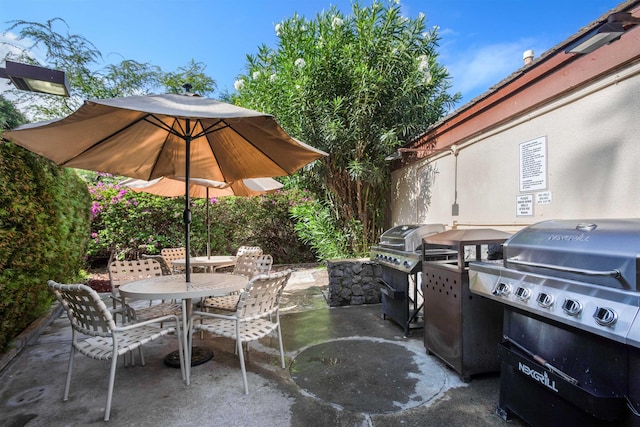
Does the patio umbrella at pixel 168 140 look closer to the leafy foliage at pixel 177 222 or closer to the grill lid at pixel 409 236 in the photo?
the grill lid at pixel 409 236

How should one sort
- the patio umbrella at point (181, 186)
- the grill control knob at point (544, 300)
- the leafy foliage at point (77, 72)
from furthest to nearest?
the leafy foliage at point (77, 72) → the patio umbrella at point (181, 186) → the grill control knob at point (544, 300)

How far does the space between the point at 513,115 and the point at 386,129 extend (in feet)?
8.12

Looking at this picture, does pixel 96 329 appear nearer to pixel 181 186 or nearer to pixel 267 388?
pixel 267 388

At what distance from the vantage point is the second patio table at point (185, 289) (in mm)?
2744

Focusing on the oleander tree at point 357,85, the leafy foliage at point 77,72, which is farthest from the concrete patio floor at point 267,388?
the leafy foliage at point 77,72

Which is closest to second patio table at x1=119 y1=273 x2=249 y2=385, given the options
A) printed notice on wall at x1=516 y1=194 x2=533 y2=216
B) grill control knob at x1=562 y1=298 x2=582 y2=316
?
grill control knob at x1=562 y1=298 x2=582 y2=316

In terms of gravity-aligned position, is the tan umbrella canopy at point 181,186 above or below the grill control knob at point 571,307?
above

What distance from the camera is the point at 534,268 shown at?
193 cm

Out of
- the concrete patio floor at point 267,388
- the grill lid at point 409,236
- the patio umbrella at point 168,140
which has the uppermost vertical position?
the patio umbrella at point 168,140

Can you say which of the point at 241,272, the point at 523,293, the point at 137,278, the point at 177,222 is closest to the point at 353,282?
the point at 241,272

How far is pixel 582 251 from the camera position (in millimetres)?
1677

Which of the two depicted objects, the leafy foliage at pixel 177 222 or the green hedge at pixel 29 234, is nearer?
the green hedge at pixel 29 234

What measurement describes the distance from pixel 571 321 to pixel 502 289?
0.51 meters

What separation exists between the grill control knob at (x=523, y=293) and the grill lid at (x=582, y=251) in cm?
12
